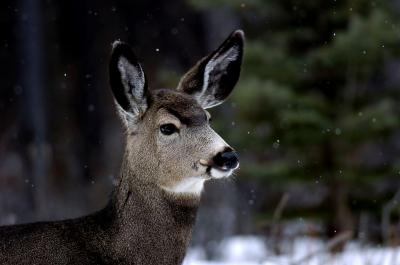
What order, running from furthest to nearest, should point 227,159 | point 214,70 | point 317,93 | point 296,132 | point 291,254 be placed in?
1. point 317,93
2. point 296,132
3. point 291,254
4. point 214,70
5. point 227,159

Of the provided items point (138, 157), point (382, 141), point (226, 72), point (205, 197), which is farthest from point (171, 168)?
point (205, 197)

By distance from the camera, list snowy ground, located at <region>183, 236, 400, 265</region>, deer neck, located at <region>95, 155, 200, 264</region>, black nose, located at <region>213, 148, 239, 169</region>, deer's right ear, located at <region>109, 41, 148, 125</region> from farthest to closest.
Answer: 1. snowy ground, located at <region>183, 236, 400, 265</region>
2. deer's right ear, located at <region>109, 41, 148, 125</region>
3. deer neck, located at <region>95, 155, 200, 264</region>
4. black nose, located at <region>213, 148, 239, 169</region>

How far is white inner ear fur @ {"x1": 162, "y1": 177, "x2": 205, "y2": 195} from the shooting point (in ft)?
18.6

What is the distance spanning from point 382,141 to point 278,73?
164 centimetres

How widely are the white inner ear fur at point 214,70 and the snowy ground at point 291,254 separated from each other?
206 cm

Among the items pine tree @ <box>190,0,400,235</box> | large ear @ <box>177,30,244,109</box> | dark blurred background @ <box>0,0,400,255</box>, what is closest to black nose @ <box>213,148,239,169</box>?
large ear @ <box>177,30,244,109</box>

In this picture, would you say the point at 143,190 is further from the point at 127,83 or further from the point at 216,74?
the point at 216,74

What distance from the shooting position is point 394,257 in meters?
8.56

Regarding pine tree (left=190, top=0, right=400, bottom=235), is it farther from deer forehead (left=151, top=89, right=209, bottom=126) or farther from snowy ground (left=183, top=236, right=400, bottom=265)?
deer forehead (left=151, top=89, right=209, bottom=126)

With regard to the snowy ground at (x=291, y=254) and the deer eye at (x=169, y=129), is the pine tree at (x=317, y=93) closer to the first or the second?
the snowy ground at (x=291, y=254)

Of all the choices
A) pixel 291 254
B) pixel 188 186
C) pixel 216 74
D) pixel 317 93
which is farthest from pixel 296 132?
pixel 188 186

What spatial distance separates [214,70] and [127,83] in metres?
0.59

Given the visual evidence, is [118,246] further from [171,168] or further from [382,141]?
[382,141]

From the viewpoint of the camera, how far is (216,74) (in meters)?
6.21
